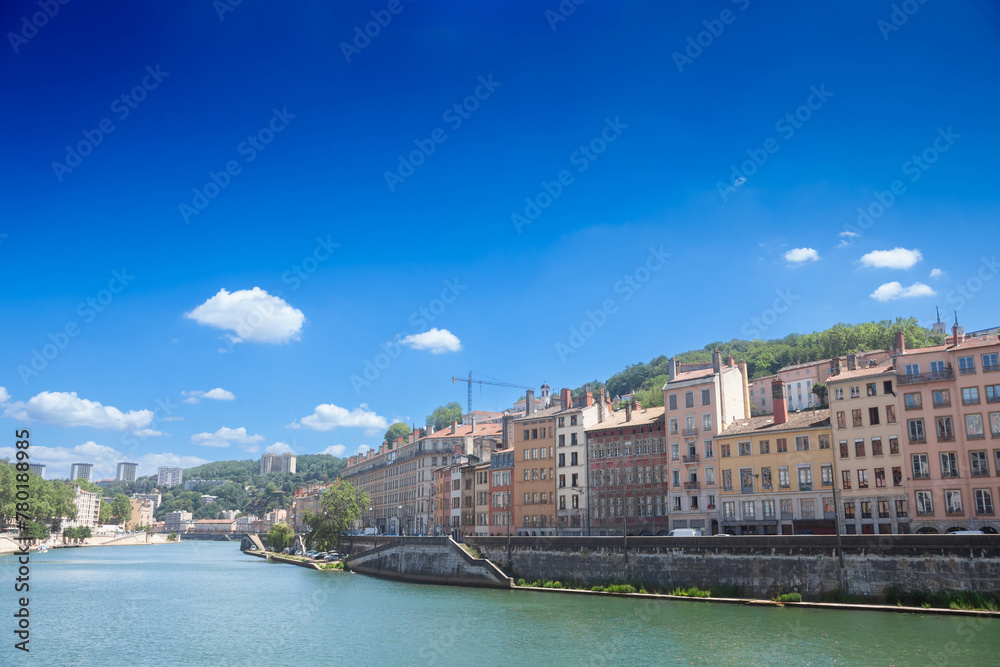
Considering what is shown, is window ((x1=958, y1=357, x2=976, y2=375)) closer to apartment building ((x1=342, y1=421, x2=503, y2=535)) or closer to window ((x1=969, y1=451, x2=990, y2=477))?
window ((x1=969, y1=451, x2=990, y2=477))

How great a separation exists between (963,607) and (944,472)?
13.5m

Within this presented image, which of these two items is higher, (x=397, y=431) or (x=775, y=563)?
(x=397, y=431)

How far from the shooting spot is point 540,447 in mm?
78438

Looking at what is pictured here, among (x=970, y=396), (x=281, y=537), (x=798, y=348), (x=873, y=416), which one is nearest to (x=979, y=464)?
(x=970, y=396)

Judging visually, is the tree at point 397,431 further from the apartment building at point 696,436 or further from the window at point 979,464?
the window at point 979,464

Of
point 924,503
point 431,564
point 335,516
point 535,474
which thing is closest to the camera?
point 924,503

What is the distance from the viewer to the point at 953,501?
51.0 m

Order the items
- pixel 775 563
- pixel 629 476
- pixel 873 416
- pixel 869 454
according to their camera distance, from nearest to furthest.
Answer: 1. pixel 775 563
2. pixel 869 454
3. pixel 873 416
4. pixel 629 476

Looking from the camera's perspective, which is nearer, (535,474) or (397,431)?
(535,474)

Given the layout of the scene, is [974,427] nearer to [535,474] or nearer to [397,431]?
[535,474]

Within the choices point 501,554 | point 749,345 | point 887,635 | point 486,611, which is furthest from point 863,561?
point 749,345

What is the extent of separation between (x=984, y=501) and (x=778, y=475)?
1400 centimetres

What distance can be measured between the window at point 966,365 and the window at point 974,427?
303 centimetres

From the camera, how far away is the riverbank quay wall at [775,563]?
4156 cm
